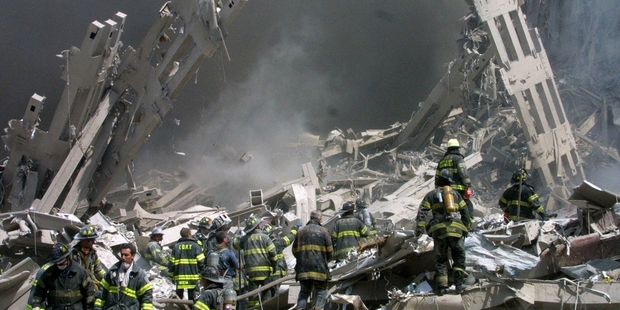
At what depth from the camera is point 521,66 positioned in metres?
11.5

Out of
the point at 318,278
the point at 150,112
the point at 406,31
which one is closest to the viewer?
the point at 318,278

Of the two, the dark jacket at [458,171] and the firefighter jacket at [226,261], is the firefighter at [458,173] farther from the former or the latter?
the firefighter jacket at [226,261]

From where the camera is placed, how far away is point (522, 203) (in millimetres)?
7559

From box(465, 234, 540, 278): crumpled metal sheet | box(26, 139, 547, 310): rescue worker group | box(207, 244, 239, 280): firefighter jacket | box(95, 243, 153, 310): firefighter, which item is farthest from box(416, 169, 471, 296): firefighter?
box(95, 243, 153, 310): firefighter

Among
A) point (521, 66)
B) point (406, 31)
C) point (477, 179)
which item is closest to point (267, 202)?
point (477, 179)

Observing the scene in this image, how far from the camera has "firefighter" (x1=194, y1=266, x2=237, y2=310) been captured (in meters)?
4.66

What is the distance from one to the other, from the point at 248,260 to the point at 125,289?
1727 mm

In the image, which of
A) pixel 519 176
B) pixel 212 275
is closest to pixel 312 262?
pixel 212 275

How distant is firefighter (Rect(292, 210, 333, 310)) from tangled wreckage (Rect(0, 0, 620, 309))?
0.74 feet

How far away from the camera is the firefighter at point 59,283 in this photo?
5102 mm

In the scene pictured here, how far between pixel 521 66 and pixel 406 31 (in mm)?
9658

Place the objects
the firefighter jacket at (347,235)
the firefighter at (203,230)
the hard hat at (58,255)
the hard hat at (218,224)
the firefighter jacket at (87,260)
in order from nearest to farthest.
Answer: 1. the hard hat at (58,255)
2. the firefighter jacket at (87,260)
3. the firefighter jacket at (347,235)
4. the hard hat at (218,224)
5. the firefighter at (203,230)

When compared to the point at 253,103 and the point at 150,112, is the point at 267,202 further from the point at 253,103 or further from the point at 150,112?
the point at 253,103

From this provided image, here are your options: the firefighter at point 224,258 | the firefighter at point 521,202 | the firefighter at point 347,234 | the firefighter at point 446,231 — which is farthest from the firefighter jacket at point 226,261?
the firefighter at point 521,202
